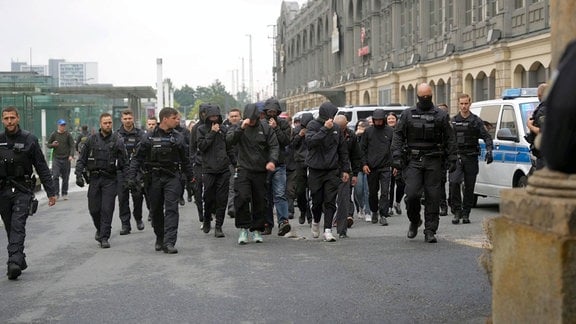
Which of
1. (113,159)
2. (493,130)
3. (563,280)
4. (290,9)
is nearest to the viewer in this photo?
(563,280)

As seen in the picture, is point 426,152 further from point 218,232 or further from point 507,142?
point 507,142

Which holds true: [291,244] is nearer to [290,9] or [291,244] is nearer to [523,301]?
[523,301]

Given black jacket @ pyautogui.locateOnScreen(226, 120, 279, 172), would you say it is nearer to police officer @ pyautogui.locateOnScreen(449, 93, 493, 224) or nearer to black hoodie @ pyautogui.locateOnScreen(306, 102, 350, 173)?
black hoodie @ pyautogui.locateOnScreen(306, 102, 350, 173)

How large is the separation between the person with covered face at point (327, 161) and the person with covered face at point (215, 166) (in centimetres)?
151

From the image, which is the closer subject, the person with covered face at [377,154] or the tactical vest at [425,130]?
the tactical vest at [425,130]

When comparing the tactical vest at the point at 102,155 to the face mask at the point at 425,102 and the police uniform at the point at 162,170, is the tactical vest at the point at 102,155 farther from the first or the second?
the face mask at the point at 425,102

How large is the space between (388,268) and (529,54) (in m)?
22.9

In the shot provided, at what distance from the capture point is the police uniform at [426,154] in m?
10.7

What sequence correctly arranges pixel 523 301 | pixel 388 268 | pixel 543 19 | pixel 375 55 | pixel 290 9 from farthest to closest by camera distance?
pixel 290 9
pixel 375 55
pixel 543 19
pixel 388 268
pixel 523 301

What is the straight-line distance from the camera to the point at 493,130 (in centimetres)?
1466

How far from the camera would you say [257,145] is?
11.5m

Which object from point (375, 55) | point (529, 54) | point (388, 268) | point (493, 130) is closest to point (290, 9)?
point (375, 55)

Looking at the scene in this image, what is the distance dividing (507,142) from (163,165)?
241 inches

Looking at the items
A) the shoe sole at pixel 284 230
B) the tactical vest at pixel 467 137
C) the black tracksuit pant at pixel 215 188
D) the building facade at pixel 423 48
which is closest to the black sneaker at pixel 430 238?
the shoe sole at pixel 284 230
